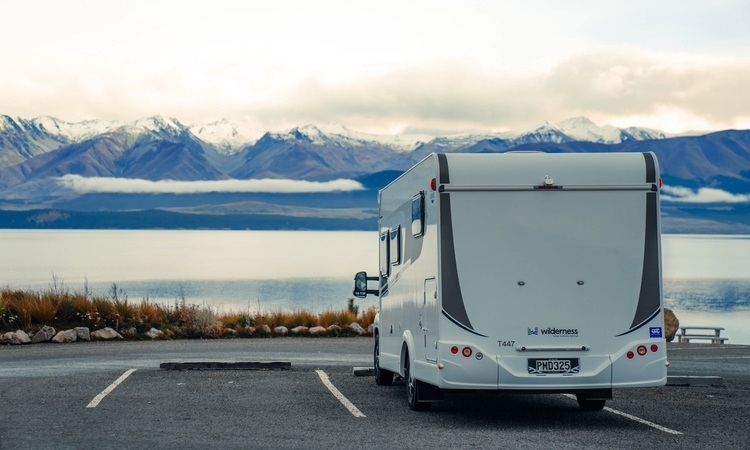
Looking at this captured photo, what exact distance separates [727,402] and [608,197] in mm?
4018

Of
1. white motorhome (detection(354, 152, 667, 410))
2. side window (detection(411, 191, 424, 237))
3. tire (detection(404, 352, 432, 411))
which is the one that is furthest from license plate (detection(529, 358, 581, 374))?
side window (detection(411, 191, 424, 237))

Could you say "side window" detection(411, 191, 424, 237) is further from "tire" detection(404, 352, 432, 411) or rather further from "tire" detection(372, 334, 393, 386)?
"tire" detection(372, 334, 393, 386)

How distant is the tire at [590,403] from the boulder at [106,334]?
14900 mm

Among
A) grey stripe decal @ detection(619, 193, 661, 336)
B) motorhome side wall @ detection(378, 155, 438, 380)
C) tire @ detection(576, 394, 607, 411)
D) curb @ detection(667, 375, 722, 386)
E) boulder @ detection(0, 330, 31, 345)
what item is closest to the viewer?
grey stripe decal @ detection(619, 193, 661, 336)

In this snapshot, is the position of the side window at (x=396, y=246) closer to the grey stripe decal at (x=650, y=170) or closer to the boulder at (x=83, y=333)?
the grey stripe decal at (x=650, y=170)

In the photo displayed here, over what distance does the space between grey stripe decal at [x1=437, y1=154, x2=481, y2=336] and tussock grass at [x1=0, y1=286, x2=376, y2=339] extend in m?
15.8

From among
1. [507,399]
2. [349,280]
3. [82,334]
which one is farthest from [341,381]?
[349,280]

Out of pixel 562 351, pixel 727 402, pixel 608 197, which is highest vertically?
pixel 608 197

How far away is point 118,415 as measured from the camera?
1288 cm

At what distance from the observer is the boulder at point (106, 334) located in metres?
25.8

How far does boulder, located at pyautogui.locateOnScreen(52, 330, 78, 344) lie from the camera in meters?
25.1

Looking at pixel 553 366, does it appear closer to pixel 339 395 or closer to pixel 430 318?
pixel 430 318

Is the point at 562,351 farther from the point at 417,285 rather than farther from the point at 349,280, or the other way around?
the point at 349,280

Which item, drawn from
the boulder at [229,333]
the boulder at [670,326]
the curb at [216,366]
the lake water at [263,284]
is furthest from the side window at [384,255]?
the lake water at [263,284]
